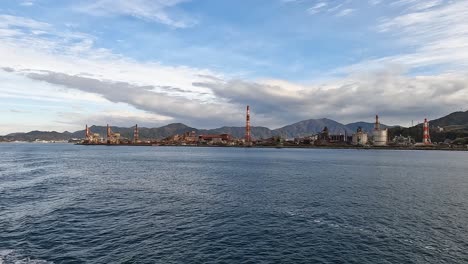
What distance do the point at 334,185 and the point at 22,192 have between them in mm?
55824

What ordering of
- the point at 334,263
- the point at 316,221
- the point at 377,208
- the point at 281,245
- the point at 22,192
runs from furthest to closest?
the point at 22,192, the point at 377,208, the point at 316,221, the point at 281,245, the point at 334,263

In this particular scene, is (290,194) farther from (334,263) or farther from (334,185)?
(334,263)

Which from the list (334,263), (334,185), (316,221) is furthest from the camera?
(334,185)

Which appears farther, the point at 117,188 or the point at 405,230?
the point at 117,188

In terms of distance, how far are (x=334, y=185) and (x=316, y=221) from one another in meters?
29.2

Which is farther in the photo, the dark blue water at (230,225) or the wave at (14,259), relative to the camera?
the dark blue water at (230,225)

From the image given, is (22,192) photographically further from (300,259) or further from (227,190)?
(300,259)

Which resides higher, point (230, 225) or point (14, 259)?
point (14, 259)

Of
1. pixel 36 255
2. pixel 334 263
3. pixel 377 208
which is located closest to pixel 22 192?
pixel 36 255

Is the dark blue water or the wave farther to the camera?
the dark blue water

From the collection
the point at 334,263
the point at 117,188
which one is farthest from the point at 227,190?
the point at 334,263

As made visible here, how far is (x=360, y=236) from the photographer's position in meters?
28.7

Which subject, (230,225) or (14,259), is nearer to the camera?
(14,259)

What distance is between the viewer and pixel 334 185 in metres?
60.9
